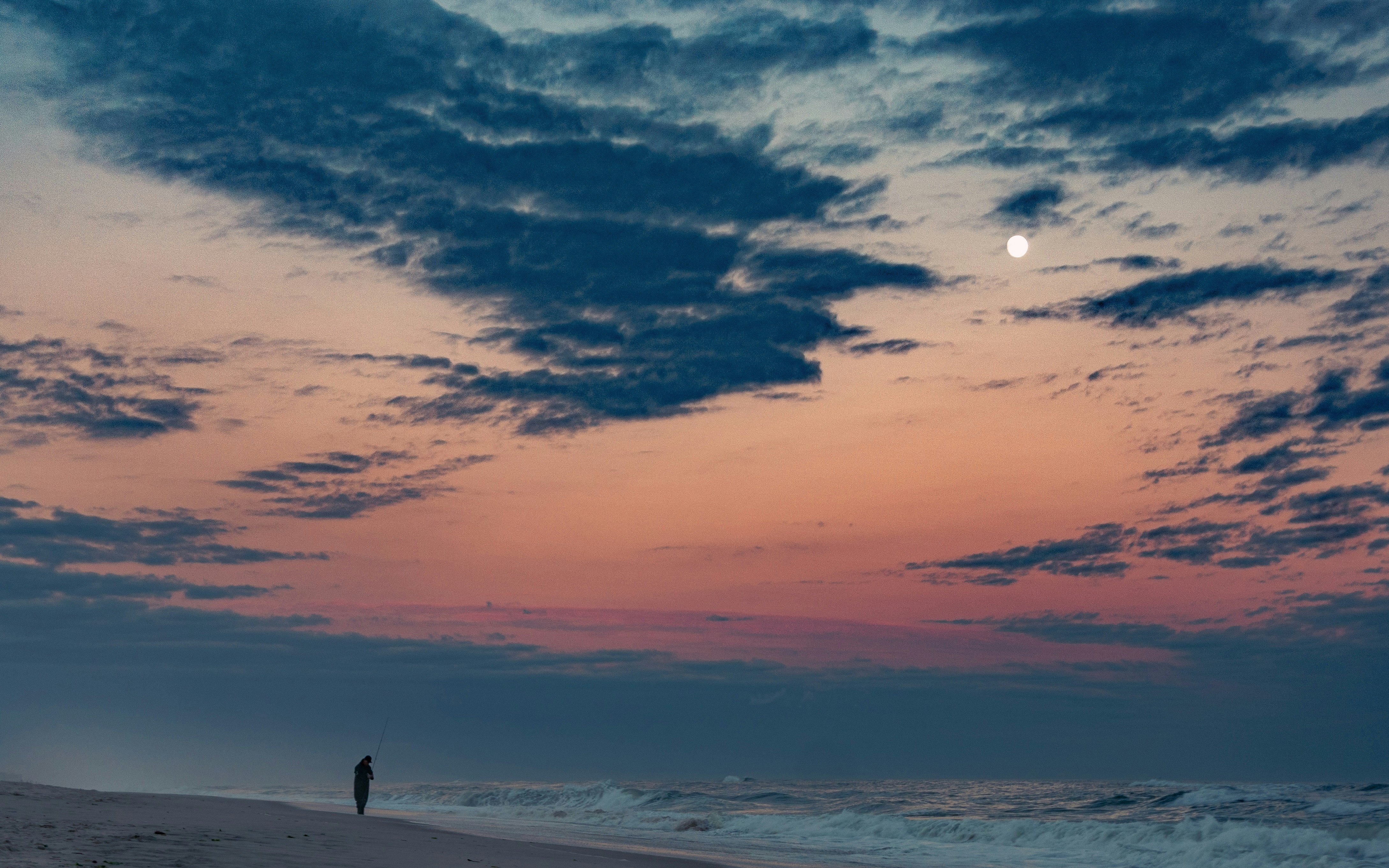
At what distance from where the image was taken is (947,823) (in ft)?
130

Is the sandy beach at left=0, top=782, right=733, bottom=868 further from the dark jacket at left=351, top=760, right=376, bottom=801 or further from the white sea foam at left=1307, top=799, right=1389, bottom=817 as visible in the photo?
the white sea foam at left=1307, top=799, right=1389, bottom=817

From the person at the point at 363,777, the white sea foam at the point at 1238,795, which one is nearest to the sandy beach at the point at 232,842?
the person at the point at 363,777

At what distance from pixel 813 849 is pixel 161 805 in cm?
2060

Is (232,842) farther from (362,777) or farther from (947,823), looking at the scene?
(947,823)

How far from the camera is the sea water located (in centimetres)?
2909

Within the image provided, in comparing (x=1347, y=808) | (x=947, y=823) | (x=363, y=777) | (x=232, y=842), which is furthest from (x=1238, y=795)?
(x=232, y=842)

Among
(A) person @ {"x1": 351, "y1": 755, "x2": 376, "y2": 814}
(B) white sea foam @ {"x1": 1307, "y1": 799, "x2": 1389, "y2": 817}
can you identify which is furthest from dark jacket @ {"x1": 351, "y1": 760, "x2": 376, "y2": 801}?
(B) white sea foam @ {"x1": 1307, "y1": 799, "x2": 1389, "y2": 817}

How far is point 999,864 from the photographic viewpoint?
28094 millimetres

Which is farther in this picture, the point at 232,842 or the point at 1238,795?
the point at 1238,795

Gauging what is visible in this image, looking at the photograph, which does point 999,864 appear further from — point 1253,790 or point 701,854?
point 1253,790

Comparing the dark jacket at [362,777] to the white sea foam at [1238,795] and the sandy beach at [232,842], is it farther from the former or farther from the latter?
the white sea foam at [1238,795]

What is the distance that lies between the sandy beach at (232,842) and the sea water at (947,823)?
4022mm

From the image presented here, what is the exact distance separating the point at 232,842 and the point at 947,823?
29255 millimetres

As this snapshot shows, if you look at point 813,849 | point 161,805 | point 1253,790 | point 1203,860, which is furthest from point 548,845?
point 1253,790
